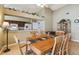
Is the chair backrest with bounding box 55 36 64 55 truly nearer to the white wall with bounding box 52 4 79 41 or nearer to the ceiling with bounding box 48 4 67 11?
the white wall with bounding box 52 4 79 41

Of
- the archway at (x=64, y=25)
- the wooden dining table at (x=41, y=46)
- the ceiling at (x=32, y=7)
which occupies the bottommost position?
the wooden dining table at (x=41, y=46)

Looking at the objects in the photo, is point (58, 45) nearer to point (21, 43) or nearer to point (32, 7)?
point (21, 43)

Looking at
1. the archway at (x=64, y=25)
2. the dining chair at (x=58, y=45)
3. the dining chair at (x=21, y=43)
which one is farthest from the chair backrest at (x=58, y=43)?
the dining chair at (x=21, y=43)

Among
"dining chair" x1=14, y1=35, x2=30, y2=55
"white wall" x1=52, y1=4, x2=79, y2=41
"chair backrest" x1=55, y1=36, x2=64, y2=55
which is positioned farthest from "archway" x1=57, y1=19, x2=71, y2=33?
"dining chair" x1=14, y1=35, x2=30, y2=55

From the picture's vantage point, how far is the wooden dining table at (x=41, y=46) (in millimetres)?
1707

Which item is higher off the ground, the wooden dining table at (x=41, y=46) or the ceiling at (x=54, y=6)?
the ceiling at (x=54, y=6)

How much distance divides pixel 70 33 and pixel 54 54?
1.70ft

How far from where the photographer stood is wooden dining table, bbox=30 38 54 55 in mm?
1707

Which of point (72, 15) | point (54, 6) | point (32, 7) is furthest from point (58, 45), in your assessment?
point (32, 7)

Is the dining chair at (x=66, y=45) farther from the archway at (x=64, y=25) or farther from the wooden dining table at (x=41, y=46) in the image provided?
the wooden dining table at (x=41, y=46)

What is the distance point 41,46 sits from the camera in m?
1.75

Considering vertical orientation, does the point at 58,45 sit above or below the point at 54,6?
below
